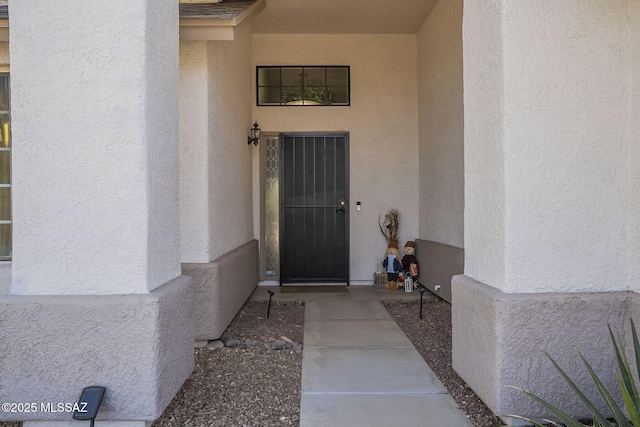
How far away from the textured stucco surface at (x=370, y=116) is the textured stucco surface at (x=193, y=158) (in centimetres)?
330

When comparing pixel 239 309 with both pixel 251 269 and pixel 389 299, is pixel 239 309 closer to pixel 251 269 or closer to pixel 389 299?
pixel 251 269

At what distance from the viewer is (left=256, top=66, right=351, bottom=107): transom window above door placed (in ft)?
25.7

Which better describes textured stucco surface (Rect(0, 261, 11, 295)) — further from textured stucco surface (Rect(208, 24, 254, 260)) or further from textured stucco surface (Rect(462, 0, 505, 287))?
textured stucco surface (Rect(462, 0, 505, 287))

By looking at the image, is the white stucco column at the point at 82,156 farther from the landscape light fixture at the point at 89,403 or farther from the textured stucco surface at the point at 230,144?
the textured stucco surface at the point at 230,144

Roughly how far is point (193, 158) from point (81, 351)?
7.52 ft

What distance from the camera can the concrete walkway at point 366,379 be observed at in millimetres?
3025

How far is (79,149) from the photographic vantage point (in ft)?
8.98

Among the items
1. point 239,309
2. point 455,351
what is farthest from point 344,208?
point 455,351

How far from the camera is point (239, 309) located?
5852mm

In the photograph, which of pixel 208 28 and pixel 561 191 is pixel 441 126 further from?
pixel 561 191

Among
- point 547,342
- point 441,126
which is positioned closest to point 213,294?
point 547,342

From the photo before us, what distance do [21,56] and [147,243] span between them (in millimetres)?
1270

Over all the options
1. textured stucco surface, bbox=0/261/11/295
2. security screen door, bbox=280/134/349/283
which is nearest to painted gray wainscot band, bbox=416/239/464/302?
security screen door, bbox=280/134/349/283

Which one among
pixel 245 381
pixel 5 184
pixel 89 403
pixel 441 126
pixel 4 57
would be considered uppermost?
pixel 4 57
